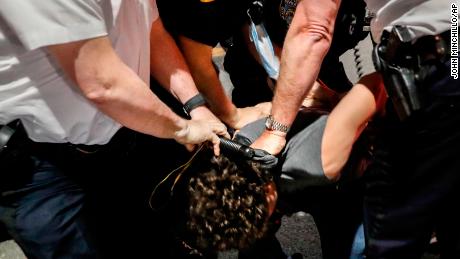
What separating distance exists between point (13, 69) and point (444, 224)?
1350mm

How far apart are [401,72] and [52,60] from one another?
0.93 meters

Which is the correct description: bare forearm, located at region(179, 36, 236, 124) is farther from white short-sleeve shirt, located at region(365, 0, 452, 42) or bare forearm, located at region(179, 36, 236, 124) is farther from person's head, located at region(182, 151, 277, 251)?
white short-sleeve shirt, located at region(365, 0, 452, 42)

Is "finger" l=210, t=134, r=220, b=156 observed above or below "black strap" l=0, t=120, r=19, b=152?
below

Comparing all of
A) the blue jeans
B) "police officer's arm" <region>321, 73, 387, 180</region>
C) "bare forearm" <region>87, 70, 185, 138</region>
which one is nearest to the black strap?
the blue jeans

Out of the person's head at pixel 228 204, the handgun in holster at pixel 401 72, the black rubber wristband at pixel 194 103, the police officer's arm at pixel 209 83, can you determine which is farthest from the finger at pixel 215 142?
the handgun in holster at pixel 401 72

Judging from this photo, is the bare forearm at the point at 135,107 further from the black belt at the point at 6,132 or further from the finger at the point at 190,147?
the black belt at the point at 6,132

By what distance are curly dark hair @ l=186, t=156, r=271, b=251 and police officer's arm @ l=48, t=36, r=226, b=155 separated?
148mm

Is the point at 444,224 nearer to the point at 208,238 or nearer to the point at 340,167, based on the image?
A: the point at 340,167

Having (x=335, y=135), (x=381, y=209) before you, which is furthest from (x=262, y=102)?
(x=381, y=209)

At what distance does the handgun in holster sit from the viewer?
1117 mm

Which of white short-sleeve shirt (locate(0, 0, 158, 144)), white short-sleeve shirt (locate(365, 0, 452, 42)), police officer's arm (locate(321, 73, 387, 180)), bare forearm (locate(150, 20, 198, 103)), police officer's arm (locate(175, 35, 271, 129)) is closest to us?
white short-sleeve shirt (locate(0, 0, 158, 144))

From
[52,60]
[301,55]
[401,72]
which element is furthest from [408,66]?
[52,60]

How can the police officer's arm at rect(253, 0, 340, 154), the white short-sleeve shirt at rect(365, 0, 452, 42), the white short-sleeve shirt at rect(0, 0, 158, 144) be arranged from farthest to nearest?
1. the police officer's arm at rect(253, 0, 340, 154)
2. the white short-sleeve shirt at rect(365, 0, 452, 42)
3. the white short-sleeve shirt at rect(0, 0, 158, 144)

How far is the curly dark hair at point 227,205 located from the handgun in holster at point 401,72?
456 mm
